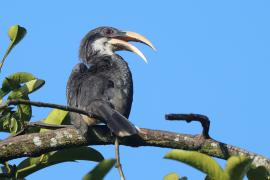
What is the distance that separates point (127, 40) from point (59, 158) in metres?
3.08

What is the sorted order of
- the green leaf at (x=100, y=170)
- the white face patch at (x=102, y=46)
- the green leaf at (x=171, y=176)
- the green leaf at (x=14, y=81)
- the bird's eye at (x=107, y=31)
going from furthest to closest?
1. the bird's eye at (x=107, y=31)
2. the white face patch at (x=102, y=46)
3. the green leaf at (x=14, y=81)
4. the green leaf at (x=171, y=176)
5. the green leaf at (x=100, y=170)

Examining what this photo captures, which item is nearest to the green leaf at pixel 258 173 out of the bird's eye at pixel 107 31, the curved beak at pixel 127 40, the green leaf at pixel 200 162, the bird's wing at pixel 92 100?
the green leaf at pixel 200 162

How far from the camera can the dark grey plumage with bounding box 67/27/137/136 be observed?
4246mm

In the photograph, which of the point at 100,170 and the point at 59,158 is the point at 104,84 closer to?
the point at 59,158

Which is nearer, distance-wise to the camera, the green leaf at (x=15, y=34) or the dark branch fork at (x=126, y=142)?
the dark branch fork at (x=126, y=142)

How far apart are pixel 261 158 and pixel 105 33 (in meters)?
3.44

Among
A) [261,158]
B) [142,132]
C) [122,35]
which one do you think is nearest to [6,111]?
[142,132]

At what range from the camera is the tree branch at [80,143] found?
3.46 m

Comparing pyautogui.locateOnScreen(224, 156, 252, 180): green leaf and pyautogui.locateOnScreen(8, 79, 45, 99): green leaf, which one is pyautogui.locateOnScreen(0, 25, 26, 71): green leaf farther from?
pyautogui.locateOnScreen(224, 156, 252, 180): green leaf

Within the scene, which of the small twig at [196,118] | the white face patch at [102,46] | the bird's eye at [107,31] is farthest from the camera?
the bird's eye at [107,31]

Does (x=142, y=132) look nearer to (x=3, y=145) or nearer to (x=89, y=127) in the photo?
(x=89, y=127)

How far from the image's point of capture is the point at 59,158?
3.48 meters

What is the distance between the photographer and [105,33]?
6445 millimetres

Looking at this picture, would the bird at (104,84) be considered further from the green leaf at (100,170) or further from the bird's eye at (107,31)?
the green leaf at (100,170)
